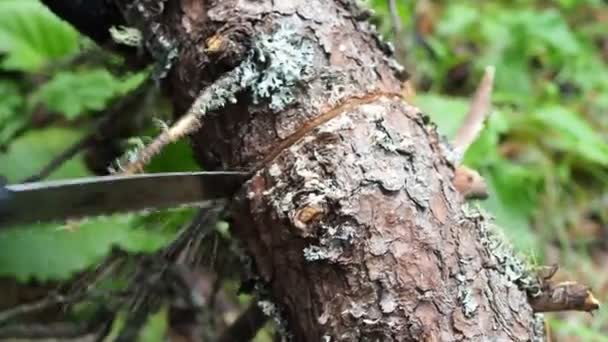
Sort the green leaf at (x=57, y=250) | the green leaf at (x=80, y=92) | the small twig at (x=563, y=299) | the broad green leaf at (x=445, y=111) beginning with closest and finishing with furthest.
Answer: the small twig at (x=563, y=299), the green leaf at (x=57, y=250), the green leaf at (x=80, y=92), the broad green leaf at (x=445, y=111)

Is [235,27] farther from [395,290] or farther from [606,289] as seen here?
[606,289]

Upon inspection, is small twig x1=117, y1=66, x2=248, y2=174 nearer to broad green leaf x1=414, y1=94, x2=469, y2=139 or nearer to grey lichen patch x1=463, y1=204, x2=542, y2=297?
grey lichen patch x1=463, y1=204, x2=542, y2=297

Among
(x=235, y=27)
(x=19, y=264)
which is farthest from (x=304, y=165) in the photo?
(x=19, y=264)

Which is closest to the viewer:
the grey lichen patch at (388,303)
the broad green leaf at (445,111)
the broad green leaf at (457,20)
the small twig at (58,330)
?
the grey lichen patch at (388,303)

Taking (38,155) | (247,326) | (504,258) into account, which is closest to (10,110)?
(38,155)

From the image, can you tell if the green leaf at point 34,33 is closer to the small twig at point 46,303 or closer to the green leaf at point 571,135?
the small twig at point 46,303

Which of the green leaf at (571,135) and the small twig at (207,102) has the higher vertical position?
the green leaf at (571,135)

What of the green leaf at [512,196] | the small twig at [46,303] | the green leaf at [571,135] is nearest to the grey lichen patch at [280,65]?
the small twig at [46,303]

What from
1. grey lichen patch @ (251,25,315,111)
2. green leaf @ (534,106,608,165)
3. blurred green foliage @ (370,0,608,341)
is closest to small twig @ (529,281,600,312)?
grey lichen patch @ (251,25,315,111)
